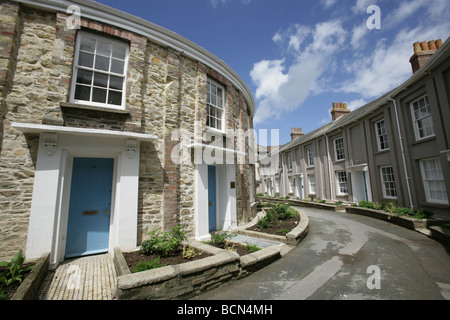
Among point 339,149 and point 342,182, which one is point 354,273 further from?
point 339,149

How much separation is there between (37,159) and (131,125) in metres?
2.09

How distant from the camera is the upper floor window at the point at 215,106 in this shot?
7.47 m

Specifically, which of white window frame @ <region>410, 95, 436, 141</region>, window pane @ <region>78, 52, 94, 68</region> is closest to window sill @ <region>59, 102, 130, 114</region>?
window pane @ <region>78, 52, 94, 68</region>

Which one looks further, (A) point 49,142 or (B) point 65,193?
(B) point 65,193

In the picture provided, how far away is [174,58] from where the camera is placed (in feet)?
20.8

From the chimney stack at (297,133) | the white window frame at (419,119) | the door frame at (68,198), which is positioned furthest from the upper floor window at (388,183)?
the chimney stack at (297,133)

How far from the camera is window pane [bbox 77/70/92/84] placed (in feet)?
16.5

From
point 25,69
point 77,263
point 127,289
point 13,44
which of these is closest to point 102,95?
point 25,69

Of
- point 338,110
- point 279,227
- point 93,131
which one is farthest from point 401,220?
point 338,110

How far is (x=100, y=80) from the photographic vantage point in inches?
206

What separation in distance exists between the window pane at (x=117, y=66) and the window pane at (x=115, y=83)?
21 centimetres

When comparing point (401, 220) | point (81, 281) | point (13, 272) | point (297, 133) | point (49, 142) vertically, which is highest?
point (297, 133)

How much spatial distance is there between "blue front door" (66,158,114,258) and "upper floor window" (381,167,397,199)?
13703 millimetres

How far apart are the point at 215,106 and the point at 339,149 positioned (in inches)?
484
